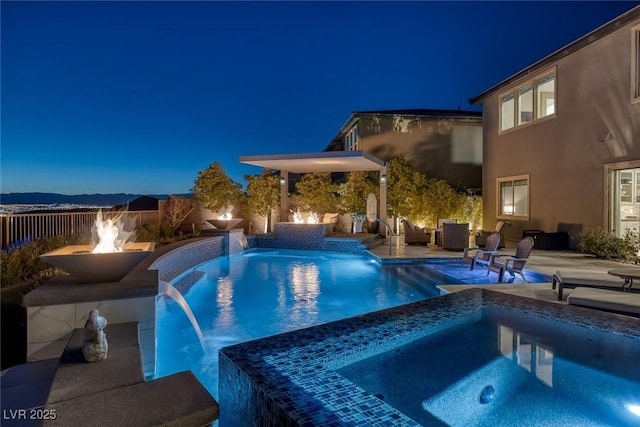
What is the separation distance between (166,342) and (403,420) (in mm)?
3699

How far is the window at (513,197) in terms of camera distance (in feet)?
44.6

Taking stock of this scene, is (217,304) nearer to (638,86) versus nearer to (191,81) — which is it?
(638,86)

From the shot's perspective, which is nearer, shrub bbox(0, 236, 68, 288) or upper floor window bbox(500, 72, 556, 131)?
shrub bbox(0, 236, 68, 288)

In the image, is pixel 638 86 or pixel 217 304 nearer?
pixel 217 304

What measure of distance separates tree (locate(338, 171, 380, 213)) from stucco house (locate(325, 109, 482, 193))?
1.95 metres

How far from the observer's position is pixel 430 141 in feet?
63.0

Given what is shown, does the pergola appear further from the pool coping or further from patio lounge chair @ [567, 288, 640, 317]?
the pool coping

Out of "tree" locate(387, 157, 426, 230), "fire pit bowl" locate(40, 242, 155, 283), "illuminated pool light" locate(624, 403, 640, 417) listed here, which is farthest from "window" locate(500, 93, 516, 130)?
"fire pit bowl" locate(40, 242, 155, 283)

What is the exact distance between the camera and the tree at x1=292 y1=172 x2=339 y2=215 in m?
17.3

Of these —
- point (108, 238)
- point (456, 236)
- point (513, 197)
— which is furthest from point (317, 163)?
point (108, 238)

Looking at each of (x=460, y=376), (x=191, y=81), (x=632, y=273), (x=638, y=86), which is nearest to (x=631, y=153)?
(x=638, y=86)

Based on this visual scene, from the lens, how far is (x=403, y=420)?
78.6 inches

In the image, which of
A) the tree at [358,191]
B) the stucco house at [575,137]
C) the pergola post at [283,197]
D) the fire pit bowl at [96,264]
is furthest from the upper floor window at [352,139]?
the fire pit bowl at [96,264]

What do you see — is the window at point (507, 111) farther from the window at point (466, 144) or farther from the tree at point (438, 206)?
the window at point (466, 144)
